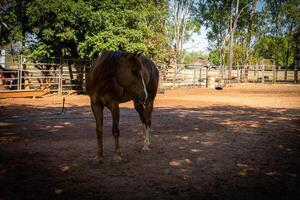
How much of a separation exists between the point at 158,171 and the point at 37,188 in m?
1.86

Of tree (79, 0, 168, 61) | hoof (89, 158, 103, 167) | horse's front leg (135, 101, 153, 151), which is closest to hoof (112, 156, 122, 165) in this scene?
hoof (89, 158, 103, 167)

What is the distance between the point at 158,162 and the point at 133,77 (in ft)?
5.38

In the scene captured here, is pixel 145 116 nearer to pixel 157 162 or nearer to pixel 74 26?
pixel 157 162

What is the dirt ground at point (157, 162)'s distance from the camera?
407 centimetres

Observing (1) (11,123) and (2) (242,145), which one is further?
(1) (11,123)

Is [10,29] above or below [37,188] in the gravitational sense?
above

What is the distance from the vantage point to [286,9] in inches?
1983

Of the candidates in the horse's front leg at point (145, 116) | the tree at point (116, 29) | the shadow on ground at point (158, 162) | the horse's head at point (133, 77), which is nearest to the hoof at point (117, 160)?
the shadow on ground at point (158, 162)

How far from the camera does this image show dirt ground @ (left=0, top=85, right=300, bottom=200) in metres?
4.07

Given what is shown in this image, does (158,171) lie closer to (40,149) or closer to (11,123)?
(40,149)

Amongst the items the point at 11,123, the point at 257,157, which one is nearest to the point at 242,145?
the point at 257,157

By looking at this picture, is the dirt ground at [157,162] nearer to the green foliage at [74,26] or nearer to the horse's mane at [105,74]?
the horse's mane at [105,74]

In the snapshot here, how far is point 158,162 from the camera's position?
215 inches

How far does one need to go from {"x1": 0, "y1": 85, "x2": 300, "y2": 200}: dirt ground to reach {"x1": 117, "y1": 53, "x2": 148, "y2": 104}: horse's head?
1259 millimetres
